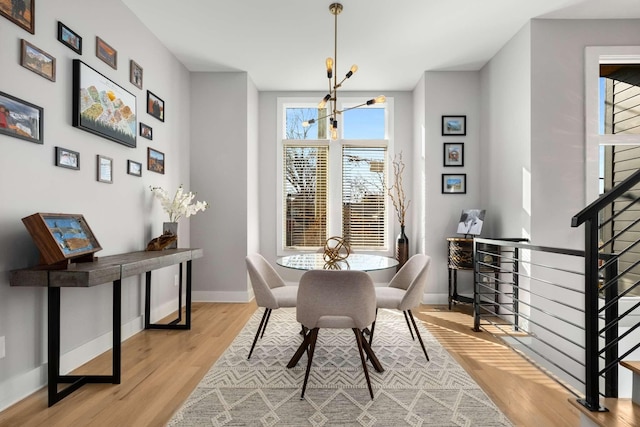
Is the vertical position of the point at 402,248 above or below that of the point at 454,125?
below

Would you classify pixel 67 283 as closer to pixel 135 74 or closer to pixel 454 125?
pixel 135 74

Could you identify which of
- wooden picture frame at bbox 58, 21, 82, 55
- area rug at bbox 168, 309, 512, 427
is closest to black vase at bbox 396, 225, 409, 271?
area rug at bbox 168, 309, 512, 427

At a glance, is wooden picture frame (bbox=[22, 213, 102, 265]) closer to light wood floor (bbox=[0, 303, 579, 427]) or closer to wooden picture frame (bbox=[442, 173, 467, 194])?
light wood floor (bbox=[0, 303, 579, 427])

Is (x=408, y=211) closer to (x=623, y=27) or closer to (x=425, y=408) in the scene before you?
(x=623, y=27)

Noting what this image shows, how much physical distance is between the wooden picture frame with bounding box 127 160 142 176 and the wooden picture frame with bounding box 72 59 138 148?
0.16 metres

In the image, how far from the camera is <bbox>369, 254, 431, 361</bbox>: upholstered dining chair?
2.68 m

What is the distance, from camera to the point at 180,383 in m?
2.44

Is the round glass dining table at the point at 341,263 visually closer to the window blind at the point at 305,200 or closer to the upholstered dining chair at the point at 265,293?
the upholstered dining chair at the point at 265,293

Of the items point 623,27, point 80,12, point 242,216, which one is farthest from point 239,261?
point 623,27

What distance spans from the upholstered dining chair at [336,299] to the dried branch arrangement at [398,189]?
10.8 feet

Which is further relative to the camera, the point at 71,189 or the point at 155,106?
the point at 155,106

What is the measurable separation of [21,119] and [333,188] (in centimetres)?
391

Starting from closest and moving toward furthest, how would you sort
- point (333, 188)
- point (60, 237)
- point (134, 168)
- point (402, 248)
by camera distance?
point (60, 237), point (134, 168), point (402, 248), point (333, 188)

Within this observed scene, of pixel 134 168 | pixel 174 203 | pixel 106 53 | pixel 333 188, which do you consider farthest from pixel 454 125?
pixel 106 53
